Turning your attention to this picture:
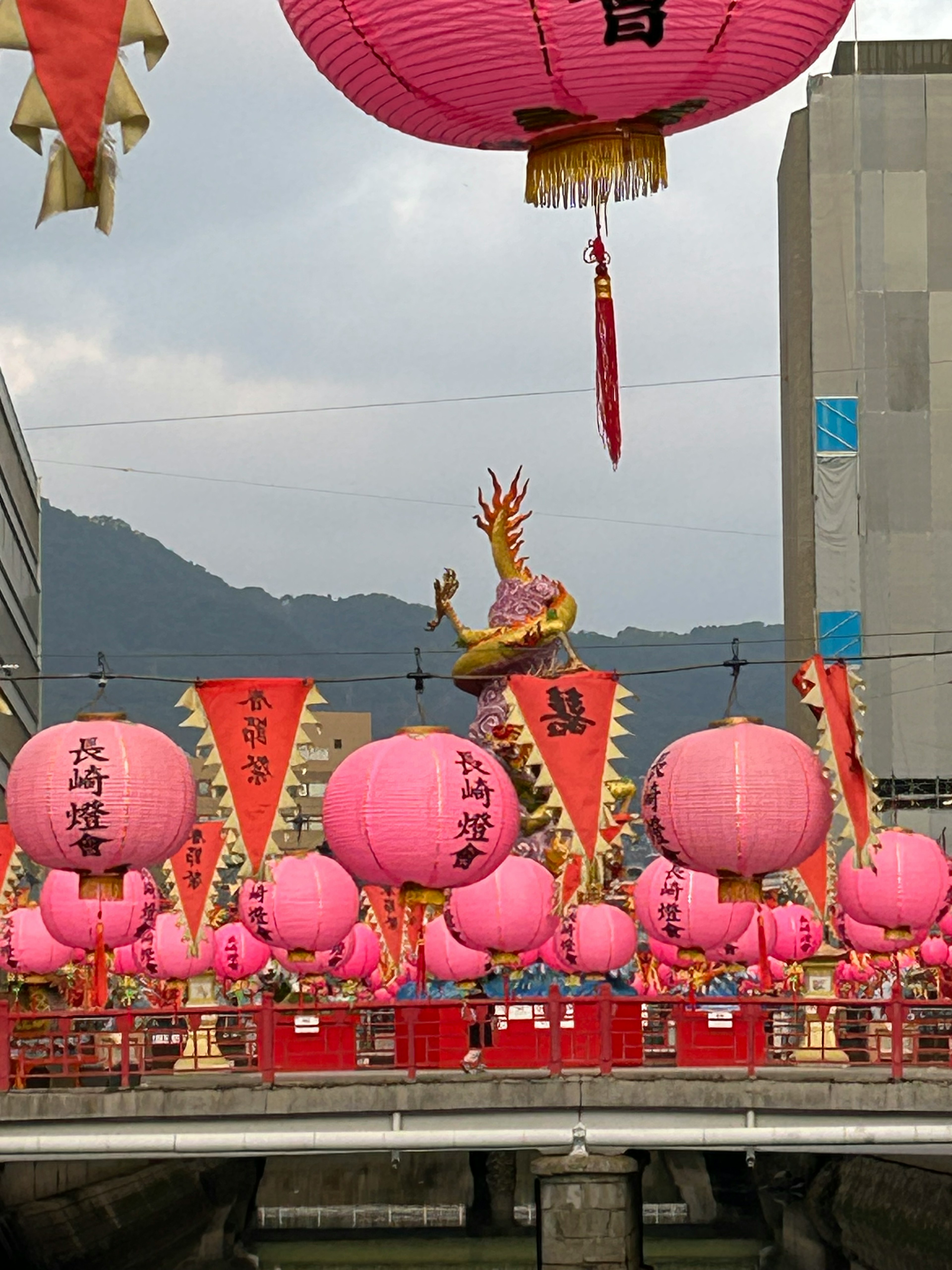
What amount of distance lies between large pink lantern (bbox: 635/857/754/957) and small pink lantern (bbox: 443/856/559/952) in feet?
6.01

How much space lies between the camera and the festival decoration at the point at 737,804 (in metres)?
20.1

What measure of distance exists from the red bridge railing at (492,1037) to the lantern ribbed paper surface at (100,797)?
5.71 ft

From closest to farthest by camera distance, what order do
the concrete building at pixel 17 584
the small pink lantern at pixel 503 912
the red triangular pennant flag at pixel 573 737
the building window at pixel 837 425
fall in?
the red triangular pennant flag at pixel 573 737
the small pink lantern at pixel 503 912
the building window at pixel 837 425
the concrete building at pixel 17 584

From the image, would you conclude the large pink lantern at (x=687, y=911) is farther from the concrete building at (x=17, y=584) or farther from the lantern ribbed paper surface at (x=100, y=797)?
the concrete building at (x=17, y=584)

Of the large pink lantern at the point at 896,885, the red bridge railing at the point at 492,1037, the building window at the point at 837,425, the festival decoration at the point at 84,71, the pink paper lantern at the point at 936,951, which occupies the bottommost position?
the red bridge railing at the point at 492,1037

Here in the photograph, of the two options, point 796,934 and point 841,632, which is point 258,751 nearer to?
point 796,934

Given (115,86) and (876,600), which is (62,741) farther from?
(876,600)

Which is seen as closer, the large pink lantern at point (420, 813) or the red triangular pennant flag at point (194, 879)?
the large pink lantern at point (420, 813)

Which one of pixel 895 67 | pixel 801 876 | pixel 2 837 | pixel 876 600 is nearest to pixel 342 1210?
pixel 2 837

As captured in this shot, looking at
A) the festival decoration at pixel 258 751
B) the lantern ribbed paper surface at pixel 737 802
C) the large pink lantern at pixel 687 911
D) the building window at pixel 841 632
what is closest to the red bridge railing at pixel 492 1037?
the large pink lantern at pixel 687 911

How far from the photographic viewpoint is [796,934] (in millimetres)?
32188

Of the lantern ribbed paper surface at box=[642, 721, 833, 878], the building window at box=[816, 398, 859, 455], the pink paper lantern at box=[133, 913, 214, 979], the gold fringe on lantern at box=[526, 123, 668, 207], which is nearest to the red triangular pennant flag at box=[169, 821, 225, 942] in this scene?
the pink paper lantern at box=[133, 913, 214, 979]

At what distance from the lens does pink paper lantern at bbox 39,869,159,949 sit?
26.3m

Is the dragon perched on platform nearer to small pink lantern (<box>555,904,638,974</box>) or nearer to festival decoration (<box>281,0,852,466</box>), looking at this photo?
small pink lantern (<box>555,904,638,974</box>)
